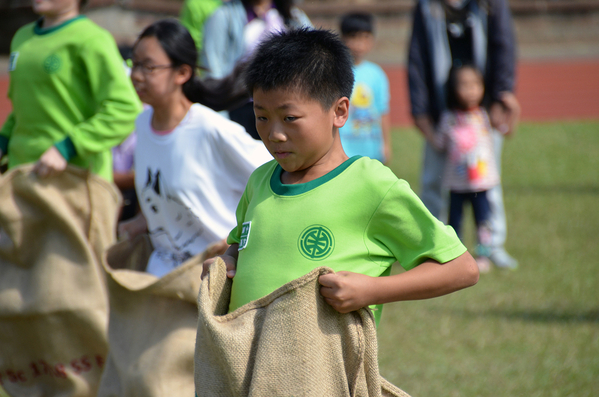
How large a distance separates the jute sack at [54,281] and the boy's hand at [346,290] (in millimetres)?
1805

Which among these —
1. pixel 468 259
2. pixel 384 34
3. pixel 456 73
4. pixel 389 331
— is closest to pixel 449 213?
pixel 456 73

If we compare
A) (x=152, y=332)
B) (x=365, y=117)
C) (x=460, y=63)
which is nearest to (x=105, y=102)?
(x=152, y=332)

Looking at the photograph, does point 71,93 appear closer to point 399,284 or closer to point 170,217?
point 170,217

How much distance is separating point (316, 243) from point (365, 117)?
4296 mm

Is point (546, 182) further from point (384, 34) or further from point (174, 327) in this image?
point (384, 34)

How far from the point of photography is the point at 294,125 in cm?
181

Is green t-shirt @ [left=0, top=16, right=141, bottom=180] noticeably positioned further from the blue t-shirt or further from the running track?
the running track

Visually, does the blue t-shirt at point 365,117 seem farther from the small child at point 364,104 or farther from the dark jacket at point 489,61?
the dark jacket at point 489,61

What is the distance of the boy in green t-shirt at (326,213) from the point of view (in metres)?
1.73

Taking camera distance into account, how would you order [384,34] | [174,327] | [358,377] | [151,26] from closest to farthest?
[358,377], [174,327], [151,26], [384,34]

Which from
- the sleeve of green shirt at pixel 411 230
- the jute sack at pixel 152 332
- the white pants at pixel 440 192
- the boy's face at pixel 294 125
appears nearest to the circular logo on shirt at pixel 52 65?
the jute sack at pixel 152 332

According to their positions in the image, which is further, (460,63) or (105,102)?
(460,63)

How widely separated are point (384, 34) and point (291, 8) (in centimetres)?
2219

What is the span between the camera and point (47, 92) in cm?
341
